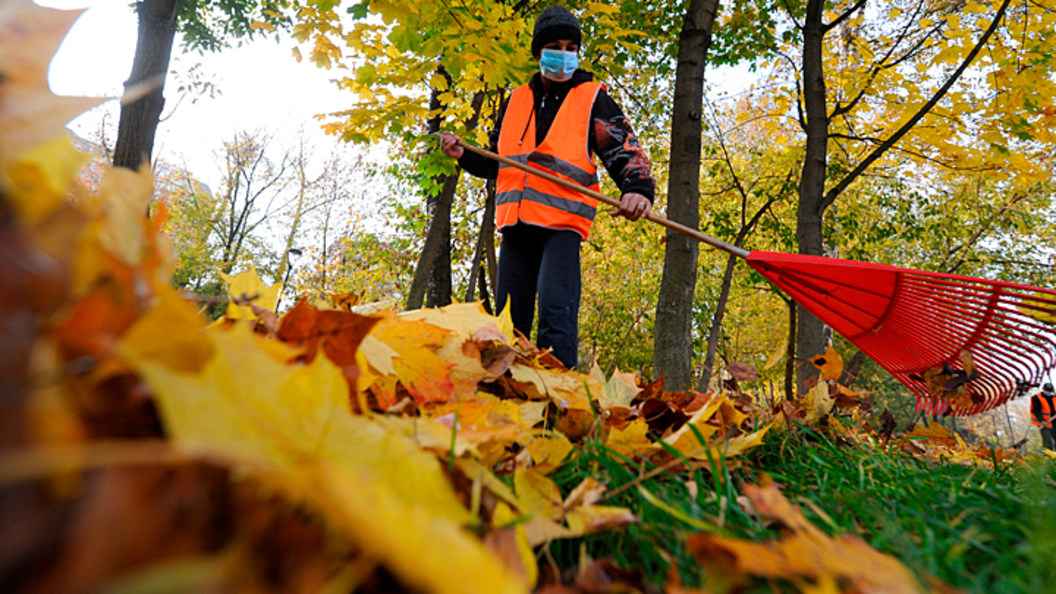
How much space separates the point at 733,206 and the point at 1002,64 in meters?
6.66

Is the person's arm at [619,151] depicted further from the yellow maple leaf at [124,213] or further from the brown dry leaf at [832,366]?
the yellow maple leaf at [124,213]

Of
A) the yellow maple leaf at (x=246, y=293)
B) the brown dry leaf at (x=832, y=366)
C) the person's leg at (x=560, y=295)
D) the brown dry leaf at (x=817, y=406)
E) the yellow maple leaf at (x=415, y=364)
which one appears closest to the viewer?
the yellow maple leaf at (x=246, y=293)

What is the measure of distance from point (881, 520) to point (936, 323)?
7.23 ft

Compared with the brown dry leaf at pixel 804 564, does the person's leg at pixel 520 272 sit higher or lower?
higher

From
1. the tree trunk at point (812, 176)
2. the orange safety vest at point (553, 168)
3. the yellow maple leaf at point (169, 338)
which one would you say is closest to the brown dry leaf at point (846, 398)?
→ the orange safety vest at point (553, 168)

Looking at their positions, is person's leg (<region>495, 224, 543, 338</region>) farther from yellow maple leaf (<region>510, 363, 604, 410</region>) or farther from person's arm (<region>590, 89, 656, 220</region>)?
yellow maple leaf (<region>510, 363, 604, 410</region>)

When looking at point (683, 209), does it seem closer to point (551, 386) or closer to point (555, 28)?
point (555, 28)

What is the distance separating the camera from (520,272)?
10.0 feet

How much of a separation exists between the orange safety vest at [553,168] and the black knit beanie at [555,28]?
34 centimetres

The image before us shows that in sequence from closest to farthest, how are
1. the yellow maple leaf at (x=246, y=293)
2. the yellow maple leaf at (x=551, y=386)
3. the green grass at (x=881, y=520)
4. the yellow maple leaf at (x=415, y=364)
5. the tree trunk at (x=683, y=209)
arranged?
the green grass at (x=881, y=520)
the yellow maple leaf at (x=246, y=293)
the yellow maple leaf at (x=415, y=364)
the yellow maple leaf at (x=551, y=386)
the tree trunk at (x=683, y=209)

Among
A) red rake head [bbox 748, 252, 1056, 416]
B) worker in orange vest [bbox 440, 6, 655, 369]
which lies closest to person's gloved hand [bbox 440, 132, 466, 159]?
worker in orange vest [bbox 440, 6, 655, 369]

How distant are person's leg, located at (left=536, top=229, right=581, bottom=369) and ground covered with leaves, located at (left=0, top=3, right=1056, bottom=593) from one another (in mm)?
1816

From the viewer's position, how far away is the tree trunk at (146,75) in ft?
12.5

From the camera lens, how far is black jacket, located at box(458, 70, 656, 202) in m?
2.89
